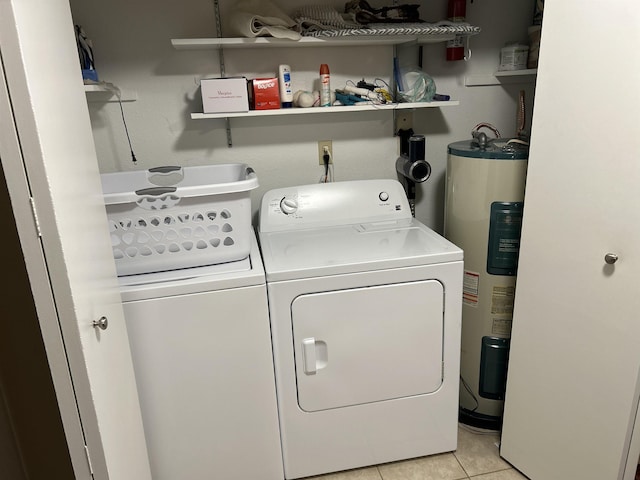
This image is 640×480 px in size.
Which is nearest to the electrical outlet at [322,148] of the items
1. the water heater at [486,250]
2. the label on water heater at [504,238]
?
the water heater at [486,250]

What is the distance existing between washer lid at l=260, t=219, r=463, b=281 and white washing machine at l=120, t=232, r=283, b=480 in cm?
10

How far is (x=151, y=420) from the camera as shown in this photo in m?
1.62

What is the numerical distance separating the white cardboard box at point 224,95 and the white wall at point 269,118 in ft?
0.66

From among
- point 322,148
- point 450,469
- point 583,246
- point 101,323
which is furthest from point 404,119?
point 101,323

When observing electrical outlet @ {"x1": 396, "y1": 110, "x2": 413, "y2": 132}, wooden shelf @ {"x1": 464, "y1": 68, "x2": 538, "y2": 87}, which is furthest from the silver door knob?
wooden shelf @ {"x1": 464, "y1": 68, "x2": 538, "y2": 87}

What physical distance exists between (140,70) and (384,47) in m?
1.05

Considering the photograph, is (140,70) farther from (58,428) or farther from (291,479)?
(291,479)

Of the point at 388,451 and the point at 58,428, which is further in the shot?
the point at 388,451

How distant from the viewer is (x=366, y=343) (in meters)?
1.71

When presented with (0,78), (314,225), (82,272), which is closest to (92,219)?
(82,272)

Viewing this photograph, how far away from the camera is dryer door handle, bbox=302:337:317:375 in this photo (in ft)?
5.45

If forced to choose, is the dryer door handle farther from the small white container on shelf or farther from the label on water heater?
the small white container on shelf

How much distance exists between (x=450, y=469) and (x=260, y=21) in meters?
1.88

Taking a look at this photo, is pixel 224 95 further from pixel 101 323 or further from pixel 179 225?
pixel 101 323
